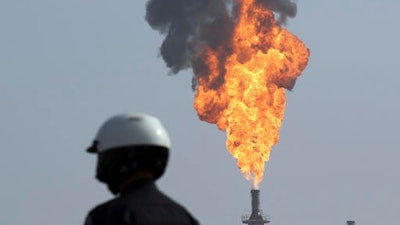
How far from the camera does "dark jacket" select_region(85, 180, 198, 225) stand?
817cm

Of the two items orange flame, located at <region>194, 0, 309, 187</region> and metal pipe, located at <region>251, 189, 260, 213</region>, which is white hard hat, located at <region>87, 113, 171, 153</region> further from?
metal pipe, located at <region>251, 189, 260, 213</region>

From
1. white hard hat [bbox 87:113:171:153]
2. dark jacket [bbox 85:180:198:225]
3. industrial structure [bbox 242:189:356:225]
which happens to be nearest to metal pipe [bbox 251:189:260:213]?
industrial structure [bbox 242:189:356:225]

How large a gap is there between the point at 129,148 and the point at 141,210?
1.57 feet

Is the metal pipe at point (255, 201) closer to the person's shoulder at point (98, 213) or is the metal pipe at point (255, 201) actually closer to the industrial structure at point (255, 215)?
the industrial structure at point (255, 215)

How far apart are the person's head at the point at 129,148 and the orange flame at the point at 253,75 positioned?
110872 mm

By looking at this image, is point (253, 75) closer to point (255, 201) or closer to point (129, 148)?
point (255, 201)

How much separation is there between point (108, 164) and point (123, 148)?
0.18 meters

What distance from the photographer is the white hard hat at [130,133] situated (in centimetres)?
832

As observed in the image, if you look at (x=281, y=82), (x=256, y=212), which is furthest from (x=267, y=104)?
(x=256, y=212)

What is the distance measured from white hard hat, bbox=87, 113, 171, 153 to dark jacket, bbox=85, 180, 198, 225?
0.38 m

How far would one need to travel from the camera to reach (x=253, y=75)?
394ft

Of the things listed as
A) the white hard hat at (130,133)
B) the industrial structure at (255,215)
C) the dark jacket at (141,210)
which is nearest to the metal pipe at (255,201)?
the industrial structure at (255,215)

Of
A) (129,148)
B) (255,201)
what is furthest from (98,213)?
(255,201)

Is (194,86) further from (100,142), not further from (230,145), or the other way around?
(100,142)
